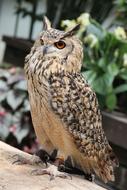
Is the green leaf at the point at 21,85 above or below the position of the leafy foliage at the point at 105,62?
below

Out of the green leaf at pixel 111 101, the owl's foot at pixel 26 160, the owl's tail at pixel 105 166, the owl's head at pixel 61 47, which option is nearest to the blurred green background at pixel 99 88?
the green leaf at pixel 111 101

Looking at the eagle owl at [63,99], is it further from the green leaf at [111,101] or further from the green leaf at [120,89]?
the green leaf at [120,89]

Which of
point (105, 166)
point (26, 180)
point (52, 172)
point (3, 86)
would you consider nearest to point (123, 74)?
point (3, 86)

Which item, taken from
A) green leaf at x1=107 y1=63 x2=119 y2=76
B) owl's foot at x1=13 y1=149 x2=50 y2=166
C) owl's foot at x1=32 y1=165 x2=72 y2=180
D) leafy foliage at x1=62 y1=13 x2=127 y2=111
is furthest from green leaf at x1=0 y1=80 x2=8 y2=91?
owl's foot at x1=32 y1=165 x2=72 y2=180

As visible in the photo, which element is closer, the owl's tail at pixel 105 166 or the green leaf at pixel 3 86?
the owl's tail at pixel 105 166

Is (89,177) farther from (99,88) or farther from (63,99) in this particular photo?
(99,88)
